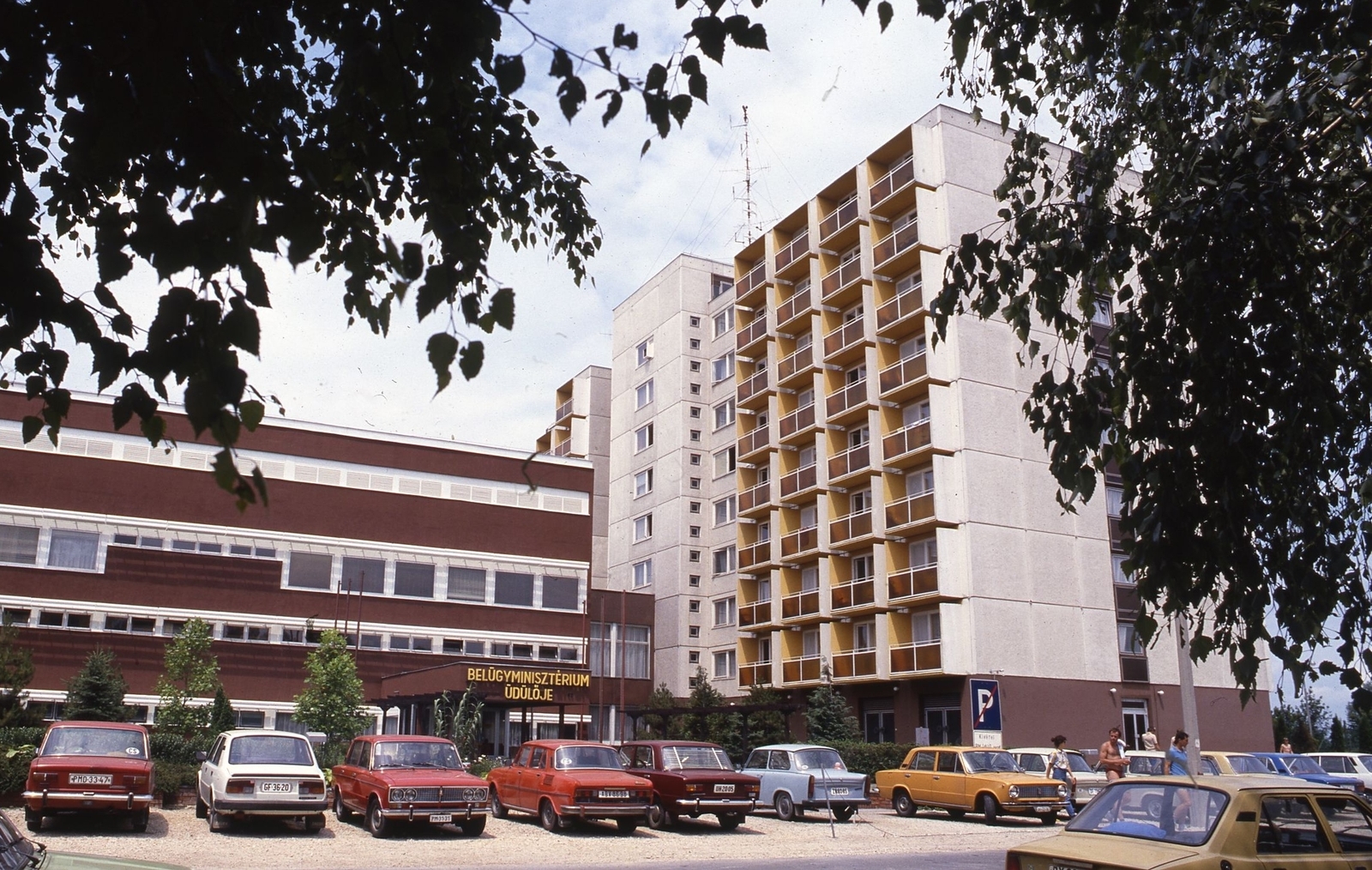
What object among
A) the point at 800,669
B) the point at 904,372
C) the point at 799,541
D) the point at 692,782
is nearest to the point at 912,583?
the point at 800,669

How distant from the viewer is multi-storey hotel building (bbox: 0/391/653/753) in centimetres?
3984

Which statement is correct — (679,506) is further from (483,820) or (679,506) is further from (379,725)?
(483,820)

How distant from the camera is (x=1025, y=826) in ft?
79.3

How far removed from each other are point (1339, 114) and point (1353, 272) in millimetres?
952

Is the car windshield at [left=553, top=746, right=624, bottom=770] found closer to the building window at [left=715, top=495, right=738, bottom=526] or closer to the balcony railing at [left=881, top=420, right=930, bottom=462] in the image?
the balcony railing at [left=881, top=420, right=930, bottom=462]

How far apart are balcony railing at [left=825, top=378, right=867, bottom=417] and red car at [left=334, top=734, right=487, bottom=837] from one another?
89.2ft

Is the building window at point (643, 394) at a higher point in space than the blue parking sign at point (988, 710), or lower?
higher

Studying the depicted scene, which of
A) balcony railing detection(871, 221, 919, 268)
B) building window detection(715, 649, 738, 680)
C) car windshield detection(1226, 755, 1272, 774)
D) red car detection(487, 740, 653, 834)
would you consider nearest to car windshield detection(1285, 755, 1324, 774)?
car windshield detection(1226, 755, 1272, 774)

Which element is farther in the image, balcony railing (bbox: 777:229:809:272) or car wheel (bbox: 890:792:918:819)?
balcony railing (bbox: 777:229:809:272)

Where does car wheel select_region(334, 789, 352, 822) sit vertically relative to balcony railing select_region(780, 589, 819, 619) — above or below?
below

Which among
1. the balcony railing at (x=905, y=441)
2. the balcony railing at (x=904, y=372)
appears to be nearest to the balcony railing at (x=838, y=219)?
the balcony railing at (x=904, y=372)

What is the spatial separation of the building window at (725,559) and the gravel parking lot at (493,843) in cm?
3181

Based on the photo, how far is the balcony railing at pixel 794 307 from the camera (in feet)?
161

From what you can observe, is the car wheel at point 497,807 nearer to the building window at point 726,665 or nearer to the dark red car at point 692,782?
the dark red car at point 692,782
